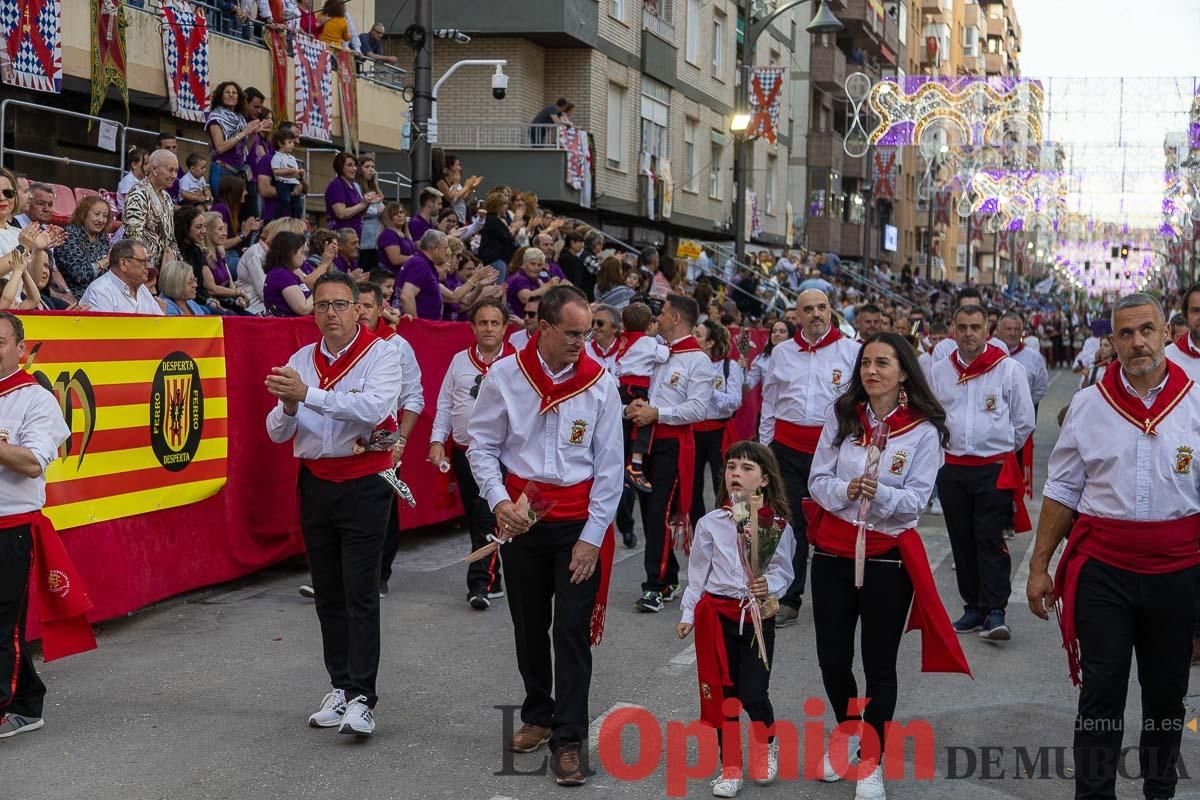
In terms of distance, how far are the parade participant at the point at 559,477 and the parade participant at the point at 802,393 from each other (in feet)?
11.1

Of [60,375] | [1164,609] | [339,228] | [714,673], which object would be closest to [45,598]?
[60,375]

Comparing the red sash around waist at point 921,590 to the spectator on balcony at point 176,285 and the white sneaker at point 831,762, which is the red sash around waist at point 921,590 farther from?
the spectator on balcony at point 176,285

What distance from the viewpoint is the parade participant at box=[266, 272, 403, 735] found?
664 centimetres

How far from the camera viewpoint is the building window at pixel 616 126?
29.6m

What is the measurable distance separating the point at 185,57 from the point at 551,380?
10.9 metres

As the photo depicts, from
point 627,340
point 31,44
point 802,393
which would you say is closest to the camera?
point 802,393

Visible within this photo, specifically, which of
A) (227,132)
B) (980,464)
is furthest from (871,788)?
(227,132)

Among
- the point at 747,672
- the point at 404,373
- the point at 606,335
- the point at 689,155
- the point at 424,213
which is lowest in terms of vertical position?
the point at 747,672

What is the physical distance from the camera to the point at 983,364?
9219mm

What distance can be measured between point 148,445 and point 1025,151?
31146 millimetres

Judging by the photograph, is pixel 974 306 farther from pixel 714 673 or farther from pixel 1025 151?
pixel 1025 151

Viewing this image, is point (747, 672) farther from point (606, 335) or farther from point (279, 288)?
point (279, 288)

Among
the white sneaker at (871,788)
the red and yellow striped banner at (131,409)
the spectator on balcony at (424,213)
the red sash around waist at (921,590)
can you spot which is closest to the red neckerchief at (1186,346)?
the red sash around waist at (921,590)

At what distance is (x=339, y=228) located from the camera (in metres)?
15.0
